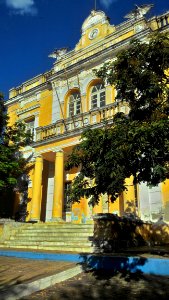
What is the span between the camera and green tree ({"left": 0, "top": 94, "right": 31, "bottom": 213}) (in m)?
16.4

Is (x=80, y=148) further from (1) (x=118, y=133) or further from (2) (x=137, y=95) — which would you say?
(2) (x=137, y=95)

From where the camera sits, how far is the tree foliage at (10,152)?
16391 millimetres

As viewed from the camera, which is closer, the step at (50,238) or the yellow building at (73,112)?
the step at (50,238)

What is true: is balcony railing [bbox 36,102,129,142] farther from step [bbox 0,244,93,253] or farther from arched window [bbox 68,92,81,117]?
step [bbox 0,244,93,253]

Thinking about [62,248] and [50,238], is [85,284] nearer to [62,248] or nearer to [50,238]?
[62,248]

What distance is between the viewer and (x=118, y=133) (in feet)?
19.2

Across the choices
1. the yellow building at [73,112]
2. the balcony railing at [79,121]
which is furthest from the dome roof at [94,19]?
→ the balcony railing at [79,121]

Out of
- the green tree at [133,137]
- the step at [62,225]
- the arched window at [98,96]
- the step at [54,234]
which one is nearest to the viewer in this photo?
the green tree at [133,137]

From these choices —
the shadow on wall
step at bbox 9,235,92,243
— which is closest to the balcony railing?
the shadow on wall

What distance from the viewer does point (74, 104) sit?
19.2 meters

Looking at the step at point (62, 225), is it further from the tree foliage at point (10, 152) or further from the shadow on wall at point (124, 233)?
the tree foliage at point (10, 152)

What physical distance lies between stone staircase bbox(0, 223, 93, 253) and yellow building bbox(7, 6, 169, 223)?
1.75 meters

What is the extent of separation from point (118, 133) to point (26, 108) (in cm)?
1721

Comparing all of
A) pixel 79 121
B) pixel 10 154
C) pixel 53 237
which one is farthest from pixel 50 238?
pixel 79 121
